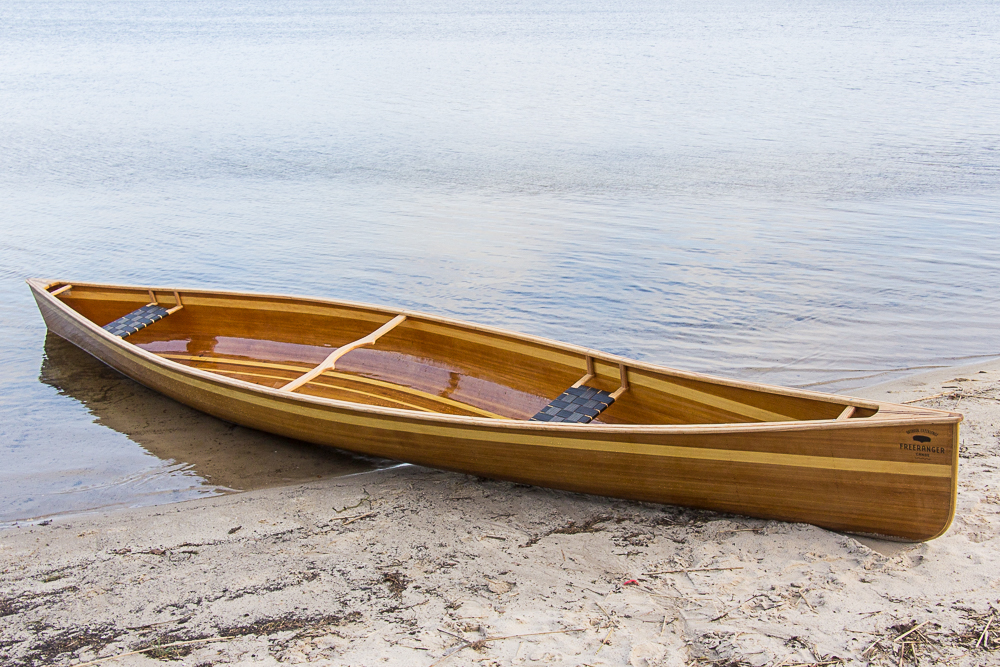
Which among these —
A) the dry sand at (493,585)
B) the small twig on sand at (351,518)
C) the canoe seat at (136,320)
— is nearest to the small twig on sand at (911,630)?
the dry sand at (493,585)

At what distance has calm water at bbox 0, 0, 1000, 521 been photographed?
266 inches

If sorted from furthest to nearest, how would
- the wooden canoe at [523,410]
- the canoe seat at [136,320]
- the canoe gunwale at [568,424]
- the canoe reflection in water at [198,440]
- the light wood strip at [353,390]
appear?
the canoe seat at [136,320] < the light wood strip at [353,390] < the canoe reflection in water at [198,440] < the wooden canoe at [523,410] < the canoe gunwale at [568,424]

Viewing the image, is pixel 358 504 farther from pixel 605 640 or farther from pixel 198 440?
pixel 605 640

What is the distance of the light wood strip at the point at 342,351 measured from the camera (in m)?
5.73

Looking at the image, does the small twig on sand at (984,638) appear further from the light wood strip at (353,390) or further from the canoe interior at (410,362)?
the light wood strip at (353,390)

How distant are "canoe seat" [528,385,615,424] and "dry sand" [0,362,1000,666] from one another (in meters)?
0.46

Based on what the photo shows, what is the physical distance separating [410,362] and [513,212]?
579 centimetres

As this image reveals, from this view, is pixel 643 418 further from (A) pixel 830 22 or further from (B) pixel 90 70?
(A) pixel 830 22

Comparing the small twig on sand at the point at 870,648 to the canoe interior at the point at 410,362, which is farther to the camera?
the canoe interior at the point at 410,362

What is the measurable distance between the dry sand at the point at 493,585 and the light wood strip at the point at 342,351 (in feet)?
3.48

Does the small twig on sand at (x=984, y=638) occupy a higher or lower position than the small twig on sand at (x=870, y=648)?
higher

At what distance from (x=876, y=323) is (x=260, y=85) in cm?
2209

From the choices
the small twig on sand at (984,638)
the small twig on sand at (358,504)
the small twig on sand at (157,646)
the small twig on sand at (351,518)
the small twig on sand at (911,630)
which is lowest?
the small twig on sand at (157,646)

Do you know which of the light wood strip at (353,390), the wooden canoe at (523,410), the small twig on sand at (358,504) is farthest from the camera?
the light wood strip at (353,390)
